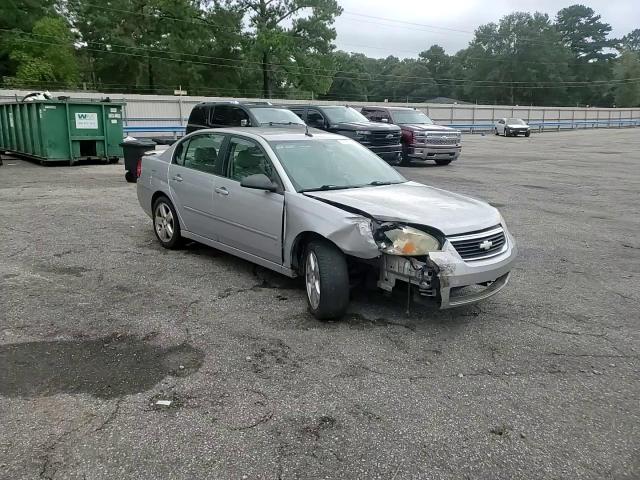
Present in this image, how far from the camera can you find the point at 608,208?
10.7 metres

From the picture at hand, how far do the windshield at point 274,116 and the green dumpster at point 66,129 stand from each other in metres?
5.50

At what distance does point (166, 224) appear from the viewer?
6.80 meters

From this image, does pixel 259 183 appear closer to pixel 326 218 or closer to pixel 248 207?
pixel 248 207

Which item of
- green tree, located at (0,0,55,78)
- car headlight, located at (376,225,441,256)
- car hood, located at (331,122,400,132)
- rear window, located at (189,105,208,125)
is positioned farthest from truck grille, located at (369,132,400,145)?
green tree, located at (0,0,55,78)

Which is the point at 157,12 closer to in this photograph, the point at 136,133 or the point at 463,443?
the point at 136,133

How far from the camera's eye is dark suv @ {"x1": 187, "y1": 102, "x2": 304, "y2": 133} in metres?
13.2

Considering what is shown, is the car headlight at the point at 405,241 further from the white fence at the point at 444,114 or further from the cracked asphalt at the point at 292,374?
the white fence at the point at 444,114

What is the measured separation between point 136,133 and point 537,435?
26.2 m

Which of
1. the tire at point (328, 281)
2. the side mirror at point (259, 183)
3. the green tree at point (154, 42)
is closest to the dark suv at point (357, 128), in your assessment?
the side mirror at point (259, 183)

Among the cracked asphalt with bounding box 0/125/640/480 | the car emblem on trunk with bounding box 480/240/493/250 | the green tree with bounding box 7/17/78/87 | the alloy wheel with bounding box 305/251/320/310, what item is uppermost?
the green tree with bounding box 7/17/78/87

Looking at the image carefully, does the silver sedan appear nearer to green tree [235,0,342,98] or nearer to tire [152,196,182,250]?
tire [152,196,182,250]

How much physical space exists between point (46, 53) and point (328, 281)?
47289 mm

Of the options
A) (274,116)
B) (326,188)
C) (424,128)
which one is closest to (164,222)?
(326,188)

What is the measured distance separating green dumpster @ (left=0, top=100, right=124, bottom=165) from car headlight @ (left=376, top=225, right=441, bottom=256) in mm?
13978
